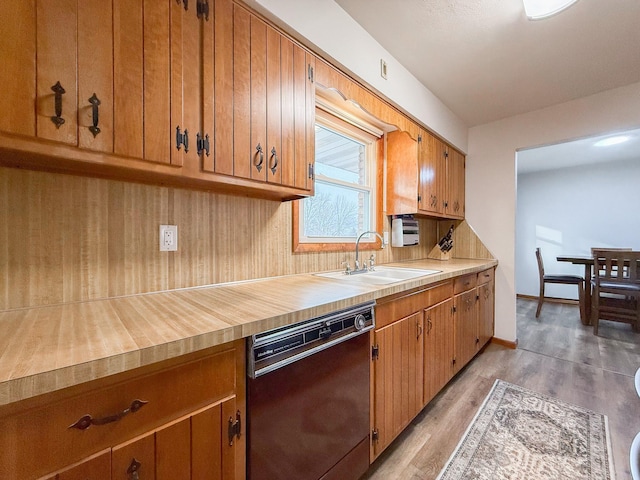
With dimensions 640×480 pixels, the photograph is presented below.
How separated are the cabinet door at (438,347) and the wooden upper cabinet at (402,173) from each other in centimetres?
87

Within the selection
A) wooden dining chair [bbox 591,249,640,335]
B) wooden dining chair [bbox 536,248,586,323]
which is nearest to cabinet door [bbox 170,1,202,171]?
wooden dining chair [bbox 591,249,640,335]

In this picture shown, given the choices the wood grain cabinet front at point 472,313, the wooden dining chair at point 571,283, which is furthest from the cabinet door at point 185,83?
the wooden dining chair at point 571,283

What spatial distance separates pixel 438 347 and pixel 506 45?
2.11 meters

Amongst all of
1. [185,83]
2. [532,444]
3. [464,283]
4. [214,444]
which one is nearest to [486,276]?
[464,283]

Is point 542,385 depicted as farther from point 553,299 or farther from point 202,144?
point 553,299

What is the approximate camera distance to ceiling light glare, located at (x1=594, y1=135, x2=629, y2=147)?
11.5 feet

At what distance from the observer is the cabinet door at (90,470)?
566 mm

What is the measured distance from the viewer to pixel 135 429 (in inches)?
25.7

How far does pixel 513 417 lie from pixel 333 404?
146 cm

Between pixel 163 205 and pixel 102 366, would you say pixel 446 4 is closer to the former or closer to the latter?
pixel 163 205

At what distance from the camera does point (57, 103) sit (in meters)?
0.75

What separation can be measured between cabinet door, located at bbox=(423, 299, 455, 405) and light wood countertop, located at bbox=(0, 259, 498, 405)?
0.69m

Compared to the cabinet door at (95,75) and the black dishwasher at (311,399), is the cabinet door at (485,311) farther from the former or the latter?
the cabinet door at (95,75)

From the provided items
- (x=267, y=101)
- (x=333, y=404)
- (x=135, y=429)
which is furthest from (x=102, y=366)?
(x=267, y=101)
